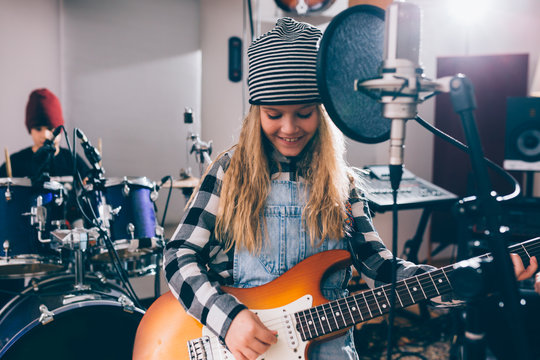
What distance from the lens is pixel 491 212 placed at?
53cm

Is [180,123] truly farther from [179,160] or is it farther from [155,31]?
[155,31]

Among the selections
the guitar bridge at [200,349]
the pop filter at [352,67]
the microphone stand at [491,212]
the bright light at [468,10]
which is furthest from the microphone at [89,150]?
the bright light at [468,10]

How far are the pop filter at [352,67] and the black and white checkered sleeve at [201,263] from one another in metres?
0.53

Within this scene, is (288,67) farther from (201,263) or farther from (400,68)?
(201,263)

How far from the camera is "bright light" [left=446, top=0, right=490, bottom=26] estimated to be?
348 cm

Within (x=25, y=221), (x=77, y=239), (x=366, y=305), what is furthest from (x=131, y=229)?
(x=366, y=305)

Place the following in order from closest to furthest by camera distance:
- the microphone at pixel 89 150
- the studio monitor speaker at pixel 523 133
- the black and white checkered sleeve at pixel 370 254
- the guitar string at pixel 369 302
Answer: the guitar string at pixel 369 302, the black and white checkered sleeve at pixel 370 254, the microphone at pixel 89 150, the studio monitor speaker at pixel 523 133

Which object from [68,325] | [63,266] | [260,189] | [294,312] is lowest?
[68,325]

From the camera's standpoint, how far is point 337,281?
1.10 meters

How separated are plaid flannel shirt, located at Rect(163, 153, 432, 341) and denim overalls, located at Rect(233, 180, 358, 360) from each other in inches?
1.9

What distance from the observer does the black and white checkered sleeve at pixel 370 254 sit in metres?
1.05

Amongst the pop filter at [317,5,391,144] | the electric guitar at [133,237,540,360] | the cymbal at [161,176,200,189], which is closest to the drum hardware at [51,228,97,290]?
the electric guitar at [133,237,540,360]

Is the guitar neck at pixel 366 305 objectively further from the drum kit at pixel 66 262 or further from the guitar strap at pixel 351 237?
the drum kit at pixel 66 262

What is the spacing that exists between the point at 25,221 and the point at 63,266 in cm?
24
